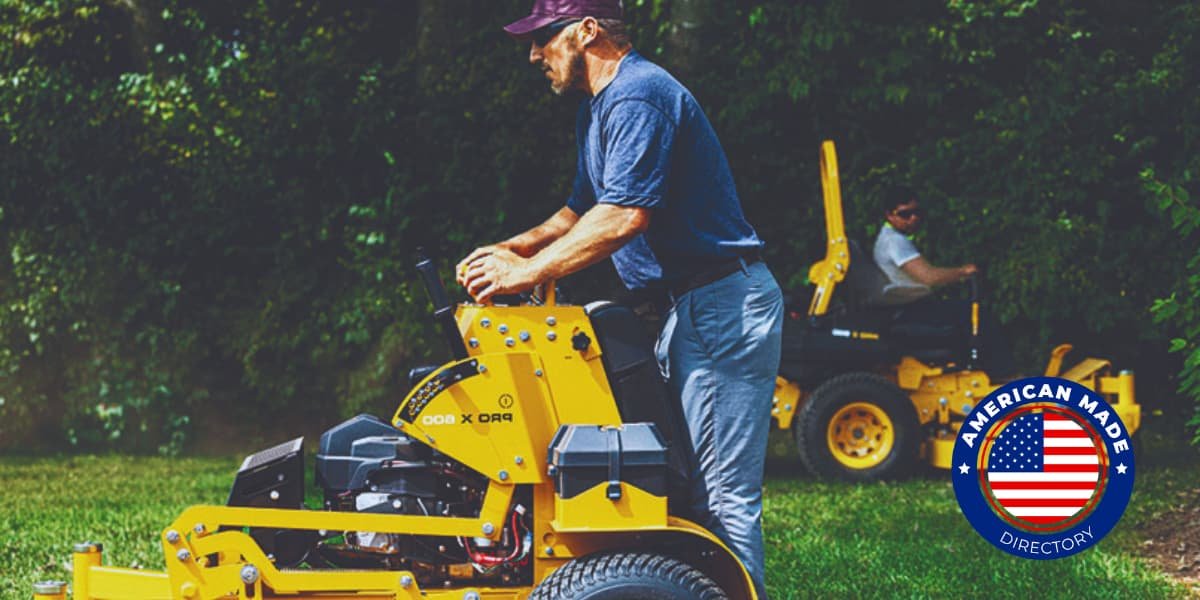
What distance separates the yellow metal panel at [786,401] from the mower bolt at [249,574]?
5.45m

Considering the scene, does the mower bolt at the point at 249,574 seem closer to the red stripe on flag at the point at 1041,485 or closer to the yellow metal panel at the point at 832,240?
the red stripe on flag at the point at 1041,485

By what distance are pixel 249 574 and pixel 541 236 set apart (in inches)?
48.4

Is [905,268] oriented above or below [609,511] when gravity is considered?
above

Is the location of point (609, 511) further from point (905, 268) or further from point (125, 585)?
point (905, 268)

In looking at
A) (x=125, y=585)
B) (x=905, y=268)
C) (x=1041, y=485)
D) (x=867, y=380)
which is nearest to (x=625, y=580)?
(x=125, y=585)

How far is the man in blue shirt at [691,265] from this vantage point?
3.81m

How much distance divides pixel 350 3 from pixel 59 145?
236 cm

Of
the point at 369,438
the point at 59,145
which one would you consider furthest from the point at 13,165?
the point at 369,438

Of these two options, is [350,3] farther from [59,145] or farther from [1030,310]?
[1030,310]

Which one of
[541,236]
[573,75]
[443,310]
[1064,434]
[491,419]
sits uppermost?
[573,75]

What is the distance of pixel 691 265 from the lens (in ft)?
13.1

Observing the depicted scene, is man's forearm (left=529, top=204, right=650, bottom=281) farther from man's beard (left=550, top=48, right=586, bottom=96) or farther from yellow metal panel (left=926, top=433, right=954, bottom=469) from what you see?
yellow metal panel (left=926, top=433, right=954, bottom=469)

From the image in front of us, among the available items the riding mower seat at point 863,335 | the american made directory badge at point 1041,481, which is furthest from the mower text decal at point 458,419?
the riding mower seat at point 863,335

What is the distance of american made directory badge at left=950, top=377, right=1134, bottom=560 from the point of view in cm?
595
